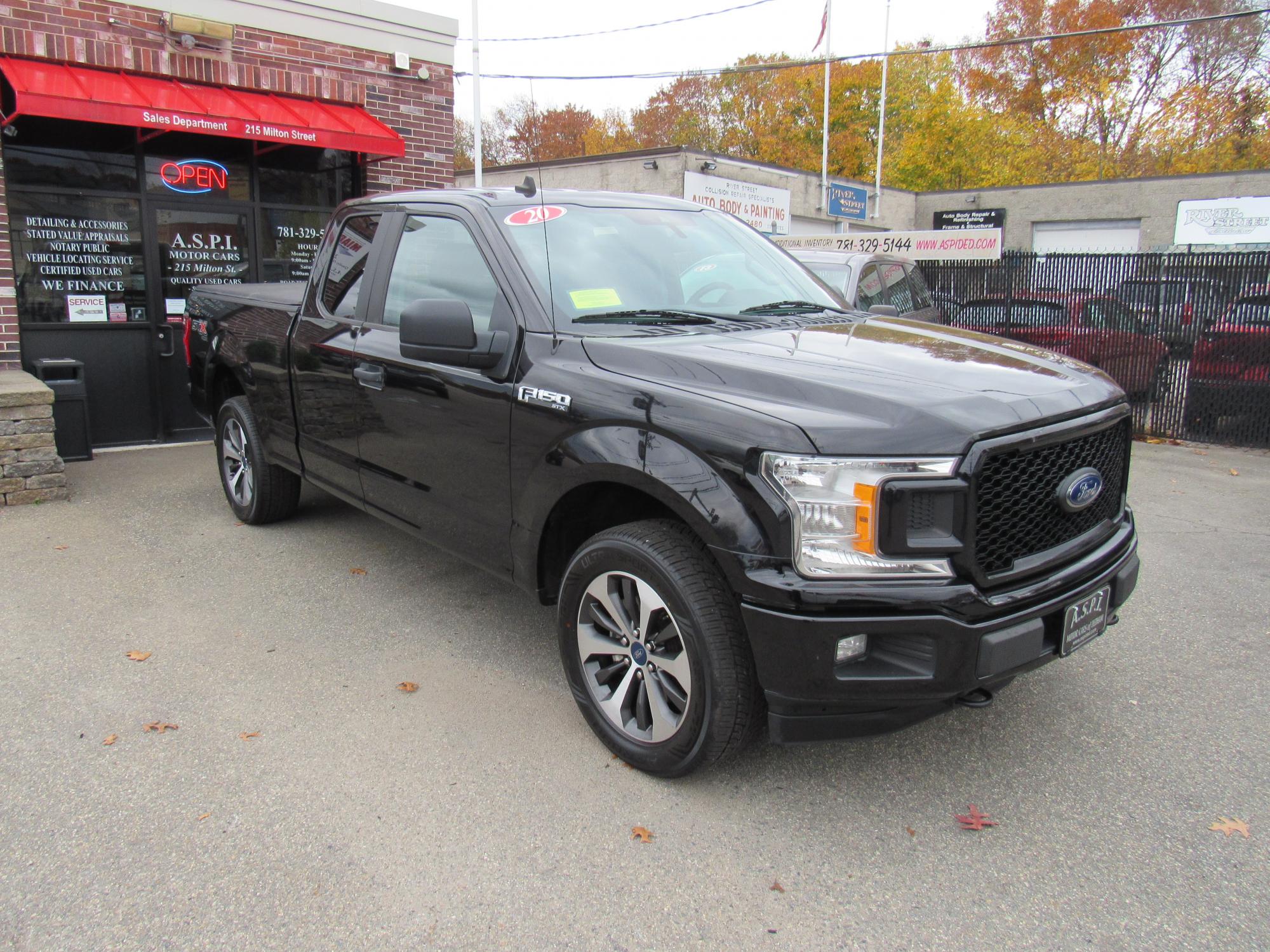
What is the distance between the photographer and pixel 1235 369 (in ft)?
31.8

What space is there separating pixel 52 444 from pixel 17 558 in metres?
1.52

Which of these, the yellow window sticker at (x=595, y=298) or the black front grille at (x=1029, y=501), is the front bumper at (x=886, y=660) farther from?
the yellow window sticker at (x=595, y=298)

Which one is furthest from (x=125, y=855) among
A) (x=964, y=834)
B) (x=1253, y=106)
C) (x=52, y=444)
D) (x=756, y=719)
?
(x=1253, y=106)

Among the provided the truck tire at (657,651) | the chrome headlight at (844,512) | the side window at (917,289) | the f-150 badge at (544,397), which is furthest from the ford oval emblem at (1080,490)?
the side window at (917,289)

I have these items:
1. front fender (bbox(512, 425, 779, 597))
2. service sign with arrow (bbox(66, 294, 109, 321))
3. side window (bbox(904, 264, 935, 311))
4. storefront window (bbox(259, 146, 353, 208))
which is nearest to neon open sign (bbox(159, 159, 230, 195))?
storefront window (bbox(259, 146, 353, 208))

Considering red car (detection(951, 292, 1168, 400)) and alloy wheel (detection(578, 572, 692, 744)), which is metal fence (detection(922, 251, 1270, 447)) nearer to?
red car (detection(951, 292, 1168, 400))

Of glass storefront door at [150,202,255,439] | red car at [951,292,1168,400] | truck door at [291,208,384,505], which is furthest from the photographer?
red car at [951,292,1168,400]

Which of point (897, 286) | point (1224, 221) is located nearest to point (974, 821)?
point (897, 286)

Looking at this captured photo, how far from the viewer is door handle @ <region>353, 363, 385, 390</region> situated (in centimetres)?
412

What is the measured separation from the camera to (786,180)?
25359 mm

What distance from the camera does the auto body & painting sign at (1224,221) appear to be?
26641mm

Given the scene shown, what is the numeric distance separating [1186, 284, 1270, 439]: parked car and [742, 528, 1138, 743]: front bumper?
8.66 metres

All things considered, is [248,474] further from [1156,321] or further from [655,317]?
[1156,321]

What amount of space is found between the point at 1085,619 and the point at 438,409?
8.19ft
